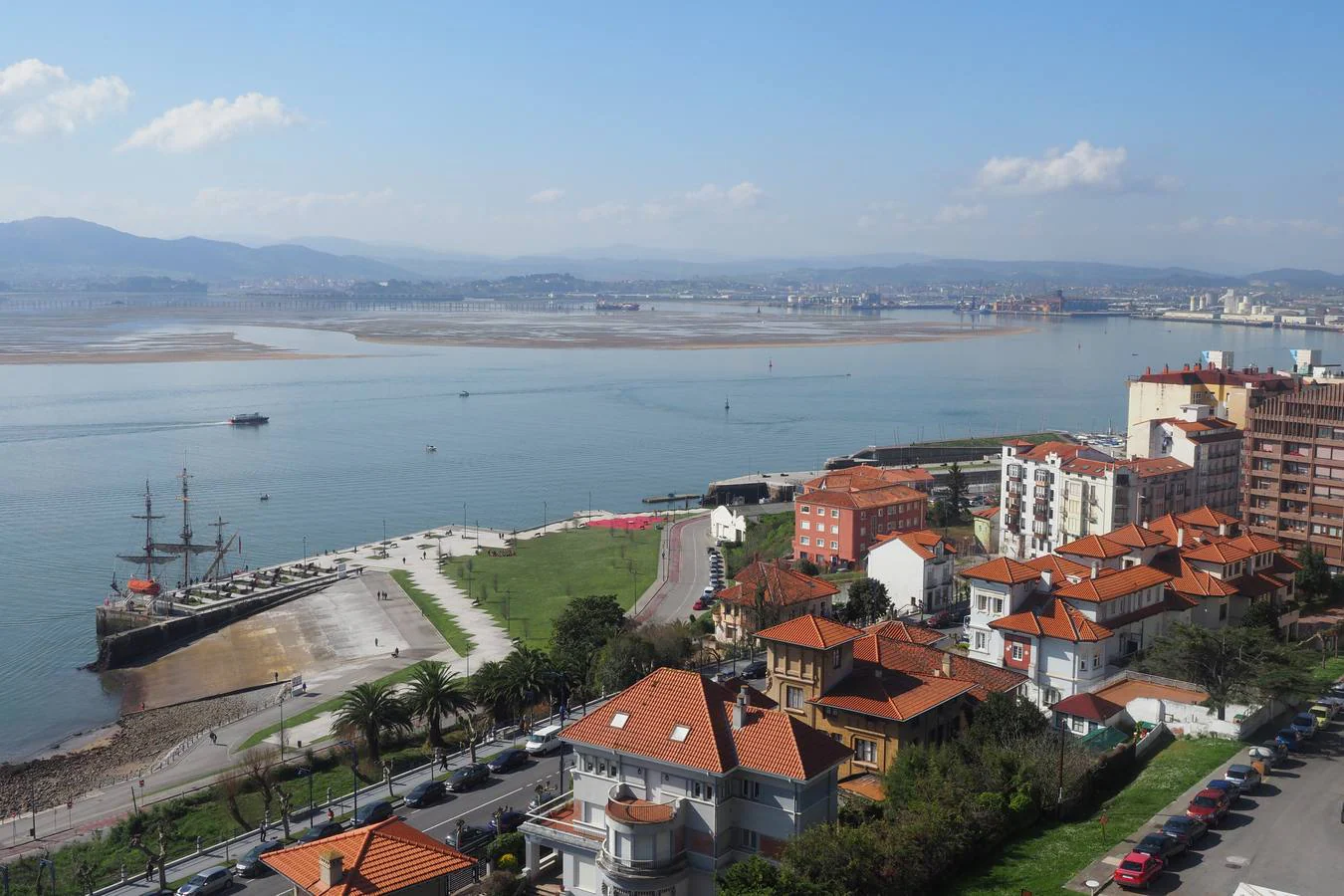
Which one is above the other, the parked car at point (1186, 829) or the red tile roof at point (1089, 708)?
the parked car at point (1186, 829)

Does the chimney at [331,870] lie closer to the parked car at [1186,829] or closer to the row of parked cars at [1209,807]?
the row of parked cars at [1209,807]

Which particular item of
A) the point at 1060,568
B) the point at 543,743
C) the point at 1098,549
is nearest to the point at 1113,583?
the point at 1060,568

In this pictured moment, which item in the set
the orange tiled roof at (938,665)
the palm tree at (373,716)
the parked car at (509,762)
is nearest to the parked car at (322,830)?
the parked car at (509,762)

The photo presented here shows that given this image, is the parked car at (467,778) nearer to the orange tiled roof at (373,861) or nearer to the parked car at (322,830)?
the parked car at (322,830)

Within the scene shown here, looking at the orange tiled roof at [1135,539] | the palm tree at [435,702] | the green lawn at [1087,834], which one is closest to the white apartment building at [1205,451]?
the orange tiled roof at [1135,539]

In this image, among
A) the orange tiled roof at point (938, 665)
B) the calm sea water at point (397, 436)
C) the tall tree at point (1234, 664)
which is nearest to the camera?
the tall tree at point (1234, 664)

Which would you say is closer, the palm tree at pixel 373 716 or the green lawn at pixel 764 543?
the palm tree at pixel 373 716

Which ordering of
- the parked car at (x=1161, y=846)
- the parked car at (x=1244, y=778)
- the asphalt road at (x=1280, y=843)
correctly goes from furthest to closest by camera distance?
the parked car at (x=1244, y=778)
the parked car at (x=1161, y=846)
the asphalt road at (x=1280, y=843)

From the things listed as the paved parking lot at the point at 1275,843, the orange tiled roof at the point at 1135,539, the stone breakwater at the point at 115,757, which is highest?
the orange tiled roof at the point at 1135,539
